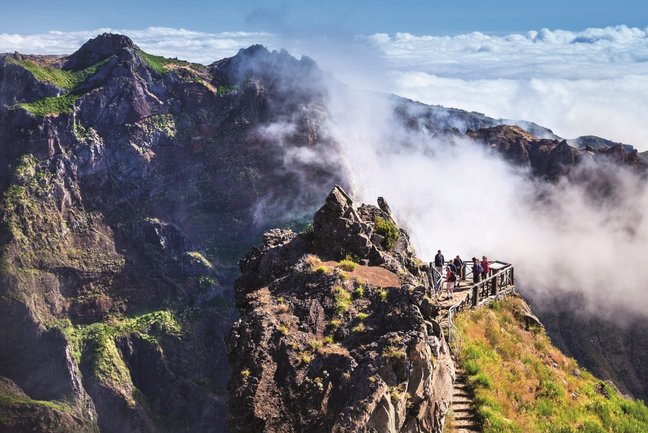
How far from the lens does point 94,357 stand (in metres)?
164

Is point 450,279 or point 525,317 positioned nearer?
point 450,279

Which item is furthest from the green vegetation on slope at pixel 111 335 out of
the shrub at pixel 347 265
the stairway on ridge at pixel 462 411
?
the stairway on ridge at pixel 462 411

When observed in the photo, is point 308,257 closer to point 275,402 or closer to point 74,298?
point 275,402

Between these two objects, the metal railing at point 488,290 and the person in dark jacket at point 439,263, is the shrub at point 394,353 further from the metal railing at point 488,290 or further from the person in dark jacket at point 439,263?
the person in dark jacket at point 439,263

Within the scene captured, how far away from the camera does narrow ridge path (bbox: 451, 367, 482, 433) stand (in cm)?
3238

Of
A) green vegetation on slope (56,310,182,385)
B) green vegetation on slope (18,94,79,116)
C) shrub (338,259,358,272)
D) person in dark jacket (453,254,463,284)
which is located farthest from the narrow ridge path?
green vegetation on slope (18,94,79,116)

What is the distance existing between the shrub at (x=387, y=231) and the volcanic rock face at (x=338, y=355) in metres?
6.62

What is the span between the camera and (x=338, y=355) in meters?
26.7

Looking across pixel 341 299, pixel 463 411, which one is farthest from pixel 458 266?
pixel 341 299

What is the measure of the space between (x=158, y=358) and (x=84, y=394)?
63.1ft

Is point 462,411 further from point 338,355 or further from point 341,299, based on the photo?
point 338,355

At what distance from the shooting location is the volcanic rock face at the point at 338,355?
24859mm

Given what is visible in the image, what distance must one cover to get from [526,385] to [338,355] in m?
17.2

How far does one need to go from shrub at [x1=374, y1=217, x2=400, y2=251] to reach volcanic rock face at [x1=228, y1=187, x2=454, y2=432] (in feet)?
21.7
